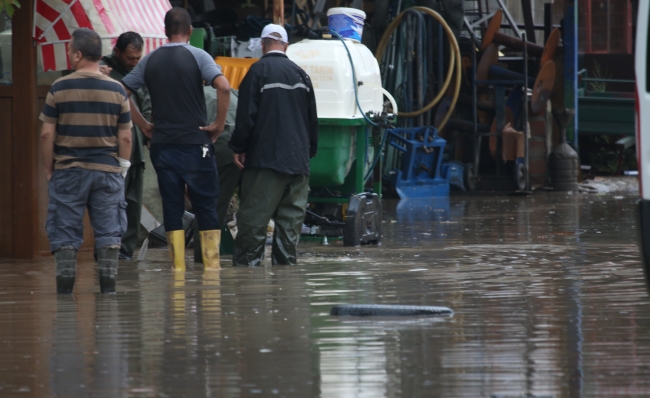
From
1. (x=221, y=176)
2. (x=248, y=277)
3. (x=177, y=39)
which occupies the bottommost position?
(x=248, y=277)

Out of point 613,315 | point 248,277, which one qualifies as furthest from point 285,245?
point 613,315

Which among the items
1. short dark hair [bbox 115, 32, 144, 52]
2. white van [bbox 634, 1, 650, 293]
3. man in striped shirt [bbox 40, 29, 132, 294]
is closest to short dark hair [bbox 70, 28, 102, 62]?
man in striped shirt [bbox 40, 29, 132, 294]

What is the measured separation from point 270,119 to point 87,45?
6.50ft

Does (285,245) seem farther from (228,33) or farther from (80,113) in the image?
(228,33)

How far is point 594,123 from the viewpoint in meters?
21.5

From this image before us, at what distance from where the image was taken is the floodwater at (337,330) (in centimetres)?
457

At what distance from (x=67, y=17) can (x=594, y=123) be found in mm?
14122

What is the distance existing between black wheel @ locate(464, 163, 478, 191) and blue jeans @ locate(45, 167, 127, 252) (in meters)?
12.8

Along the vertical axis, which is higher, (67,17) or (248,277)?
(67,17)

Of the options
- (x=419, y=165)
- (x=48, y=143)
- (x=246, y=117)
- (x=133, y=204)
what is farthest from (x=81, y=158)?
(x=419, y=165)

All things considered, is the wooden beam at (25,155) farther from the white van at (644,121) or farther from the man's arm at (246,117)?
the white van at (644,121)

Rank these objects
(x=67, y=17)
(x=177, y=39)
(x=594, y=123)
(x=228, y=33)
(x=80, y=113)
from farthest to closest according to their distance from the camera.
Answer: (x=594, y=123) → (x=228, y=33) → (x=67, y=17) → (x=177, y=39) → (x=80, y=113)

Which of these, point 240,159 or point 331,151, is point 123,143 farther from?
point 331,151

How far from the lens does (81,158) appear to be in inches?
277
